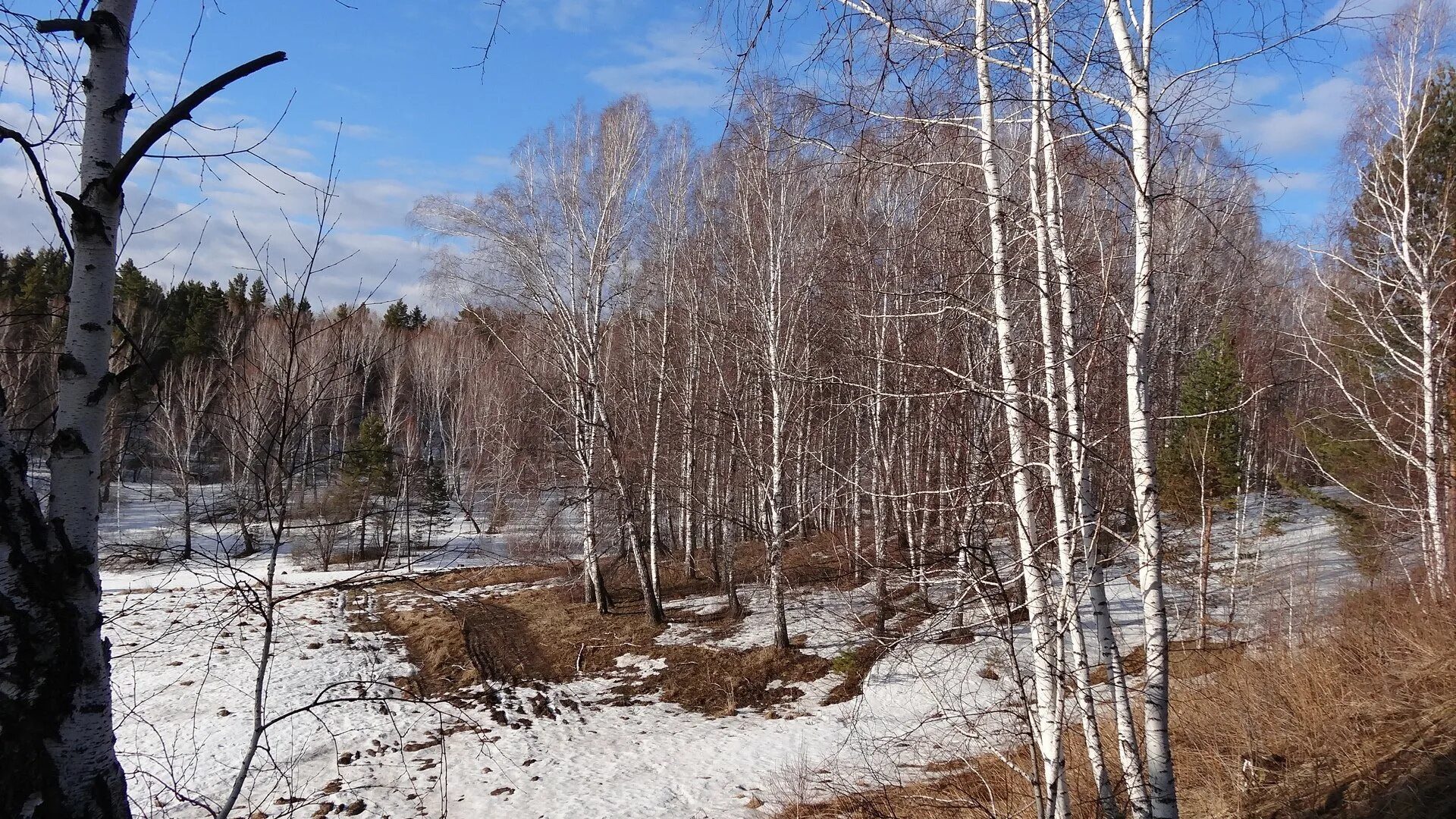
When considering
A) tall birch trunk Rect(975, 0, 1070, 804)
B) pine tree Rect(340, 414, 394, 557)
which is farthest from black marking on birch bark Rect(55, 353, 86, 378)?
tall birch trunk Rect(975, 0, 1070, 804)

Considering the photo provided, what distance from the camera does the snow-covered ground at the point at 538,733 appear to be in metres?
7.50

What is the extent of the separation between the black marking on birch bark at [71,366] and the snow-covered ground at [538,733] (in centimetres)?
262

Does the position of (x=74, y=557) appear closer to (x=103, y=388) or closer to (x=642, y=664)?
(x=103, y=388)

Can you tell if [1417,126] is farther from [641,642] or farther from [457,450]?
[457,450]

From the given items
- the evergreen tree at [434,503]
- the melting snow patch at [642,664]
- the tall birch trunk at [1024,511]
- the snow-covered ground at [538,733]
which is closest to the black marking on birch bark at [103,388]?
the snow-covered ground at [538,733]

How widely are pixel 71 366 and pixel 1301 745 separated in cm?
785

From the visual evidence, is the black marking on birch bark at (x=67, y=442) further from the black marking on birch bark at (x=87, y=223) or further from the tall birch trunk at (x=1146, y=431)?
the tall birch trunk at (x=1146, y=431)

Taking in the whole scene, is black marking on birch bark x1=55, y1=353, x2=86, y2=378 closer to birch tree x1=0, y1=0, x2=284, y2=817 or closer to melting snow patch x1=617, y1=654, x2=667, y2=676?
birch tree x1=0, y1=0, x2=284, y2=817

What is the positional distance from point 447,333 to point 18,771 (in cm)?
3838

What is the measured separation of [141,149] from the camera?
2191 mm

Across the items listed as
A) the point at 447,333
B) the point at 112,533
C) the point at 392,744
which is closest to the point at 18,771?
the point at 392,744

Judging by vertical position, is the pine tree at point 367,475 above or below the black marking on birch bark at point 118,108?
below

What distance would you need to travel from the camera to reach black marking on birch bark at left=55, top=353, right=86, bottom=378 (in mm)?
2129

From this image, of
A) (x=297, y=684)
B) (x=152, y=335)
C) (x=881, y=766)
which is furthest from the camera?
(x=297, y=684)
